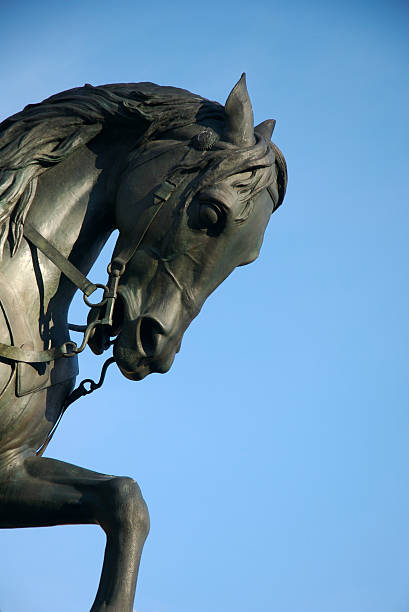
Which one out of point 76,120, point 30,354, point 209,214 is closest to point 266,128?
point 209,214

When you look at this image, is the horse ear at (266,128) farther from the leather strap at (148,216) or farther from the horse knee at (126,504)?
the horse knee at (126,504)

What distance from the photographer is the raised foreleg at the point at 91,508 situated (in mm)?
4055

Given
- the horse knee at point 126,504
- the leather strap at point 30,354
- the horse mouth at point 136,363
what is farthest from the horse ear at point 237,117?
the horse knee at point 126,504

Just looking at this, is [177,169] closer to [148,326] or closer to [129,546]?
[148,326]

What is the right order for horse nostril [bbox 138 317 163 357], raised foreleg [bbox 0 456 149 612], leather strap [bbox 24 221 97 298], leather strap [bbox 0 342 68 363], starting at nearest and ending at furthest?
raised foreleg [bbox 0 456 149 612], leather strap [bbox 0 342 68 363], horse nostril [bbox 138 317 163 357], leather strap [bbox 24 221 97 298]

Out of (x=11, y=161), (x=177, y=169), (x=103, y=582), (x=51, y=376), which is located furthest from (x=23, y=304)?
(x=103, y=582)

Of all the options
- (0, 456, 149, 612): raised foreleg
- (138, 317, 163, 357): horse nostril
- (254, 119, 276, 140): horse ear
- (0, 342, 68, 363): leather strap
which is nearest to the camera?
(0, 456, 149, 612): raised foreleg

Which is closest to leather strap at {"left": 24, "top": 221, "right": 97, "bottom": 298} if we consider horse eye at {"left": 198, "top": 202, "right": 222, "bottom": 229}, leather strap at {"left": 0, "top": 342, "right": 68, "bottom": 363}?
leather strap at {"left": 0, "top": 342, "right": 68, "bottom": 363}

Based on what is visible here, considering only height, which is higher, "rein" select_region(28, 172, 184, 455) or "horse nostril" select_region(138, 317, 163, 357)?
"rein" select_region(28, 172, 184, 455)

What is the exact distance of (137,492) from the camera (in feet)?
13.8

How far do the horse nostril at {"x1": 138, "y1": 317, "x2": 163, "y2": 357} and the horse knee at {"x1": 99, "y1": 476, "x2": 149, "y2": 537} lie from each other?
0.59m

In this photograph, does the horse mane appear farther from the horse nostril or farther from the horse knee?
the horse knee

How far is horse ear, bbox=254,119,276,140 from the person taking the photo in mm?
4961

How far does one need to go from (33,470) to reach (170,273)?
1.15 meters
